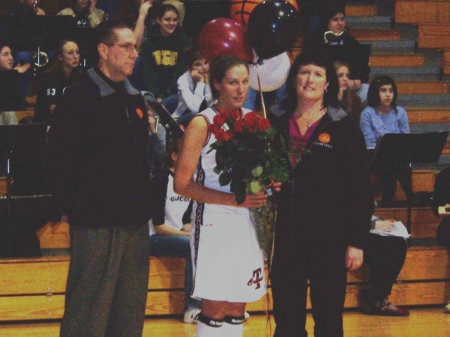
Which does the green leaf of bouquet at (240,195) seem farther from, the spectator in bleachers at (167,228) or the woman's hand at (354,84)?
the woman's hand at (354,84)

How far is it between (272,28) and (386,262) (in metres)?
1.88

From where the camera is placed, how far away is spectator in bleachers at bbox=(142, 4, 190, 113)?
781 cm

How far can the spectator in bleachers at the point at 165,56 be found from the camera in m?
7.81

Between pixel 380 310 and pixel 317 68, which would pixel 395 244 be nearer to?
pixel 380 310

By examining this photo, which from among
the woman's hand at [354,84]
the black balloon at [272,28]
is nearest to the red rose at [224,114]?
the black balloon at [272,28]

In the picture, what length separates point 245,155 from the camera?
3629 millimetres

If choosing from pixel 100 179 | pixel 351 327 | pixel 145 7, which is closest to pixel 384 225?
pixel 351 327

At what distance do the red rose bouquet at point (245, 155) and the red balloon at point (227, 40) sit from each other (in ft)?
3.96

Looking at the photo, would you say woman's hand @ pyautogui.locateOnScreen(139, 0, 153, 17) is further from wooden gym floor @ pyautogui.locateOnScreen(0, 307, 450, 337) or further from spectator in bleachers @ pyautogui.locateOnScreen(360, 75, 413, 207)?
wooden gym floor @ pyautogui.locateOnScreen(0, 307, 450, 337)

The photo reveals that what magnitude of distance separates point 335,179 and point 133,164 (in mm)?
887

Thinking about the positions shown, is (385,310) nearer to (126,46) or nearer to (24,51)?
(126,46)

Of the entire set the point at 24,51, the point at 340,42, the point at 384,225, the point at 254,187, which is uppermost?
the point at 340,42

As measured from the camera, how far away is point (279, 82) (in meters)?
5.25

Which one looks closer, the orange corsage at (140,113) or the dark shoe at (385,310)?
the orange corsage at (140,113)
